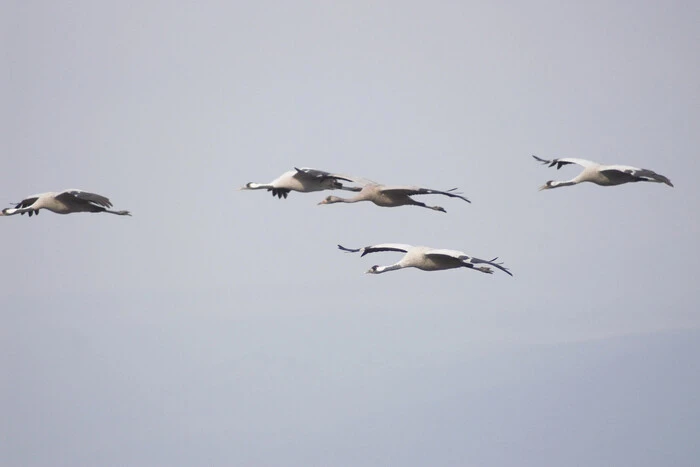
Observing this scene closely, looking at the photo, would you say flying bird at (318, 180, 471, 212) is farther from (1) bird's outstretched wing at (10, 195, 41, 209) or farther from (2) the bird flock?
(1) bird's outstretched wing at (10, 195, 41, 209)

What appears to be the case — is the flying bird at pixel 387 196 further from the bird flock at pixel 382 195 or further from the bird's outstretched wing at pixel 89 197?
the bird's outstretched wing at pixel 89 197

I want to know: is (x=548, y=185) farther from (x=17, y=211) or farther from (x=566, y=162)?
(x=17, y=211)

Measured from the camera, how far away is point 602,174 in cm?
3675

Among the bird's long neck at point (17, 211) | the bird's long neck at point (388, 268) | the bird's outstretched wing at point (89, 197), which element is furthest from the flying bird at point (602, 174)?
the bird's long neck at point (17, 211)

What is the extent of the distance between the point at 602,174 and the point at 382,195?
5.70 meters

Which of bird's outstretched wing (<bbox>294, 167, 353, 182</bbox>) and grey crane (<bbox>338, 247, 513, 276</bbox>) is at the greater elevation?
bird's outstretched wing (<bbox>294, 167, 353, 182</bbox>)

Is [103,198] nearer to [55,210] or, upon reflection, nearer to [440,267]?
[55,210]

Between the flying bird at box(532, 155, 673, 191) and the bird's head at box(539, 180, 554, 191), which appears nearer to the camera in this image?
the flying bird at box(532, 155, 673, 191)

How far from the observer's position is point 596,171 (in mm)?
36812

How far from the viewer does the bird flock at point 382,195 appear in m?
34.5

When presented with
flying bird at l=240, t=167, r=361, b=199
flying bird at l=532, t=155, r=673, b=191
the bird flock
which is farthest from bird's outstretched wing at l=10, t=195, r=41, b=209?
flying bird at l=532, t=155, r=673, b=191

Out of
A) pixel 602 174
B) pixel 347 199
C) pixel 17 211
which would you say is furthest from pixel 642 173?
pixel 17 211

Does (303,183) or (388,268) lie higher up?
(303,183)

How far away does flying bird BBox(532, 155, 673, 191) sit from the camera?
3456 cm
